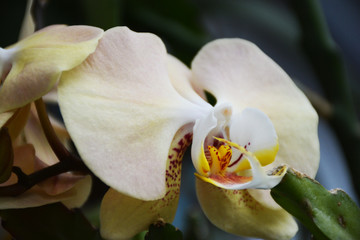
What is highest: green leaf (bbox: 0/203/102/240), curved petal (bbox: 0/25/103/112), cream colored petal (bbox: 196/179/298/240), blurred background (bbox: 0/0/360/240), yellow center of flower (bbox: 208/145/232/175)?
curved petal (bbox: 0/25/103/112)

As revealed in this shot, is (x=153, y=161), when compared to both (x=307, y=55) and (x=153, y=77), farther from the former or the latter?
(x=307, y=55)

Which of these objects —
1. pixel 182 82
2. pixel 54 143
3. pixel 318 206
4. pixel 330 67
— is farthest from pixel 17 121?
pixel 330 67

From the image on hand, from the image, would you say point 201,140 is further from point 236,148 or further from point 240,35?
point 240,35

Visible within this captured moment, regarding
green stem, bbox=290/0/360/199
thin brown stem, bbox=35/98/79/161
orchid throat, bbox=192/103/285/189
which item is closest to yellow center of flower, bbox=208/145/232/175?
orchid throat, bbox=192/103/285/189

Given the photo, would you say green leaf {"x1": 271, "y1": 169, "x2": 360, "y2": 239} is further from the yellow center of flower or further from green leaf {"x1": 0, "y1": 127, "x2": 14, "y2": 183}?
green leaf {"x1": 0, "y1": 127, "x2": 14, "y2": 183}

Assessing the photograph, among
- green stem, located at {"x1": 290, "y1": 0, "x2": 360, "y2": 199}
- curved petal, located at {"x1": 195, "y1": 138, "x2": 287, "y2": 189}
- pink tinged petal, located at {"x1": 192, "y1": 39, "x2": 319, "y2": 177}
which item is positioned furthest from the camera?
green stem, located at {"x1": 290, "y1": 0, "x2": 360, "y2": 199}

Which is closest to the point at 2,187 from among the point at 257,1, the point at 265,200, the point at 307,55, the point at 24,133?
the point at 24,133

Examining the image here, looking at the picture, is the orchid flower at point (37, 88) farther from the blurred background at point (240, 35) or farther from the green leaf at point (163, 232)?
the blurred background at point (240, 35)
